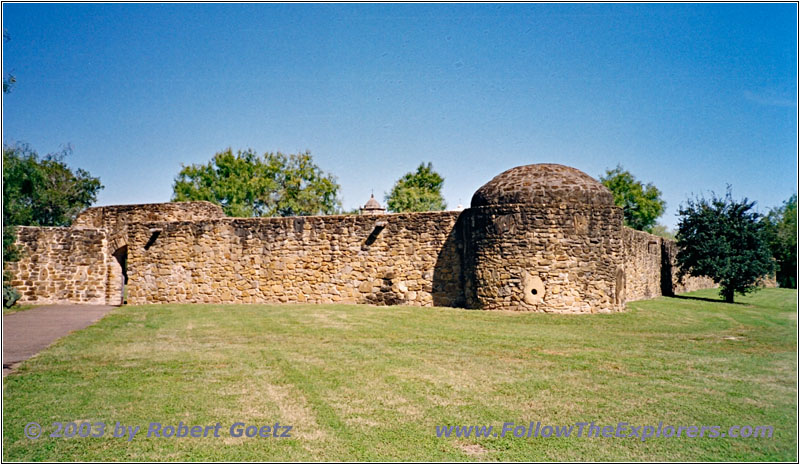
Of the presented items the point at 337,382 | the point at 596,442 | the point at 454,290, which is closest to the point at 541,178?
the point at 454,290

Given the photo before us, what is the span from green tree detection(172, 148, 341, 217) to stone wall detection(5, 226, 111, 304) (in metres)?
25.8

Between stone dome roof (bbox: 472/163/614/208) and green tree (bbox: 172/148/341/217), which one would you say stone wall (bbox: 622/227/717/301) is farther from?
green tree (bbox: 172/148/341/217)

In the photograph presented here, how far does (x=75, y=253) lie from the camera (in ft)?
63.6

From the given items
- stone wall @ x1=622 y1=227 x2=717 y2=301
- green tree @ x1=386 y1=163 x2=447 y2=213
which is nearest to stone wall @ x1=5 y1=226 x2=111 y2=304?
stone wall @ x1=622 y1=227 x2=717 y2=301

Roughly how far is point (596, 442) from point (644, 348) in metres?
4.97

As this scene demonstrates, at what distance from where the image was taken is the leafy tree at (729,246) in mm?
21766

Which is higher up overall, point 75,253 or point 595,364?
point 75,253

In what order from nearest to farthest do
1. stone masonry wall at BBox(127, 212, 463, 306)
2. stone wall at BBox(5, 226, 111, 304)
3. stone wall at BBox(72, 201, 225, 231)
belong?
stone masonry wall at BBox(127, 212, 463, 306), stone wall at BBox(5, 226, 111, 304), stone wall at BBox(72, 201, 225, 231)

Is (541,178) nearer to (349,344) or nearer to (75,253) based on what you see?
(349,344)

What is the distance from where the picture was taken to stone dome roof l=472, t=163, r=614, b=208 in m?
14.7

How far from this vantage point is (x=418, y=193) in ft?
161

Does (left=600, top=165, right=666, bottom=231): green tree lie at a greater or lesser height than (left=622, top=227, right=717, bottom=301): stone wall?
greater

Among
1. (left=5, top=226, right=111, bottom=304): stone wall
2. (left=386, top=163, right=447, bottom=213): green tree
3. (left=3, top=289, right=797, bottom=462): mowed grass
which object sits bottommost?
(left=3, top=289, right=797, bottom=462): mowed grass

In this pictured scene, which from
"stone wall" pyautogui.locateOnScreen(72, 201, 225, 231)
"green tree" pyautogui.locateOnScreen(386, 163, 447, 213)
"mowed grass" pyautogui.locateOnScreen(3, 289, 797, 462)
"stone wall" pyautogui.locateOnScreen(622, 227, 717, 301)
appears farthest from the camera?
"green tree" pyautogui.locateOnScreen(386, 163, 447, 213)
